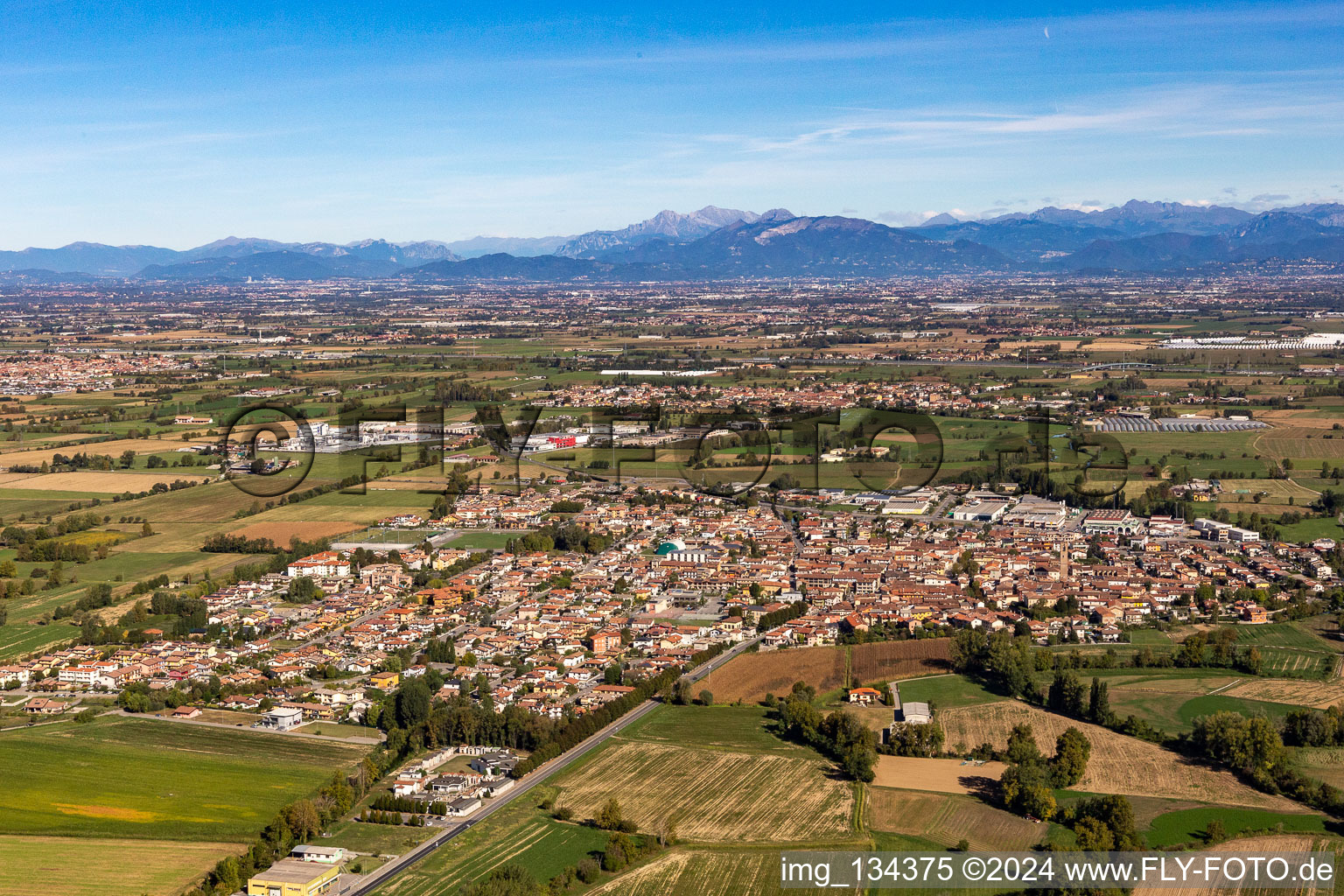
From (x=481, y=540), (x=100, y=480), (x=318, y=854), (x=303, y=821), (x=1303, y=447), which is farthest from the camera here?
(x=1303, y=447)

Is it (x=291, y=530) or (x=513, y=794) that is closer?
(x=513, y=794)

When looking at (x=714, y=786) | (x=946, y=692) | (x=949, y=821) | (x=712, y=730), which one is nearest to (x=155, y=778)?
(x=714, y=786)

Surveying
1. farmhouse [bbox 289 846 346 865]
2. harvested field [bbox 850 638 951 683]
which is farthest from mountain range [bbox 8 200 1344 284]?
farmhouse [bbox 289 846 346 865]

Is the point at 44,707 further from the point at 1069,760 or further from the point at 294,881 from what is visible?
the point at 1069,760

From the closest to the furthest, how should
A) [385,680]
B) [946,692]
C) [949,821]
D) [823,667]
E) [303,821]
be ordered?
[303,821]
[949,821]
[946,692]
[385,680]
[823,667]

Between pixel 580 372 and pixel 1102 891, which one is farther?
pixel 580 372

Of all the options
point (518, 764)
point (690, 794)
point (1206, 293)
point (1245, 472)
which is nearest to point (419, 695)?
point (518, 764)

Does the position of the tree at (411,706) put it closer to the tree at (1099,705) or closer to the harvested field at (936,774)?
the harvested field at (936,774)

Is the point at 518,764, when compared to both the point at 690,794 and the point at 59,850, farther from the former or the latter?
the point at 59,850
